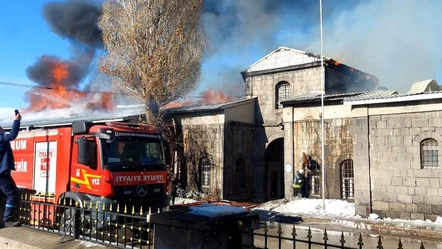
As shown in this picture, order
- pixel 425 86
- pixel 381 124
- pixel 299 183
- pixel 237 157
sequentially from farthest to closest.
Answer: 1. pixel 237 157
2. pixel 299 183
3. pixel 425 86
4. pixel 381 124

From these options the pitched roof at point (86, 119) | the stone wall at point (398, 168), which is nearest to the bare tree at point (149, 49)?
the pitched roof at point (86, 119)

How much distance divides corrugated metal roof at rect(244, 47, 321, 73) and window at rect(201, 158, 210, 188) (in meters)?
7.63

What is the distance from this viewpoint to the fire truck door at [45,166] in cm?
973

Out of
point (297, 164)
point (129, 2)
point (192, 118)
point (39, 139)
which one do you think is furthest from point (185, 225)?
point (129, 2)

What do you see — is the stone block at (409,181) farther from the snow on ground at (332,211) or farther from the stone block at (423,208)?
the snow on ground at (332,211)

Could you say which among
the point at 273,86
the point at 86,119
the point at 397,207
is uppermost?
the point at 273,86

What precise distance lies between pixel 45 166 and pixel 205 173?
1329cm

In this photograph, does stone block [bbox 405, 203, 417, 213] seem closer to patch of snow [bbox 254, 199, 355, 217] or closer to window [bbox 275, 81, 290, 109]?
patch of snow [bbox 254, 199, 355, 217]

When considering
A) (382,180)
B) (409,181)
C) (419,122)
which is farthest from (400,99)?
(382,180)

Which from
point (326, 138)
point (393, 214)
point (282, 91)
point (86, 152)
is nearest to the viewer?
point (86, 152)

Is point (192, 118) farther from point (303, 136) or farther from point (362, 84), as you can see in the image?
point (362, 84)

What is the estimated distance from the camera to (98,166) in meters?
8.75

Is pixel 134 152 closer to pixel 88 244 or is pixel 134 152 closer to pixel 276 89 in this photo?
pixel 88 244


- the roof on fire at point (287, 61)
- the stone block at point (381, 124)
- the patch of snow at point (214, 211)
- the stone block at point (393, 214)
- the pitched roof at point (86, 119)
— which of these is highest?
the roof on fire at point (287, 61)
